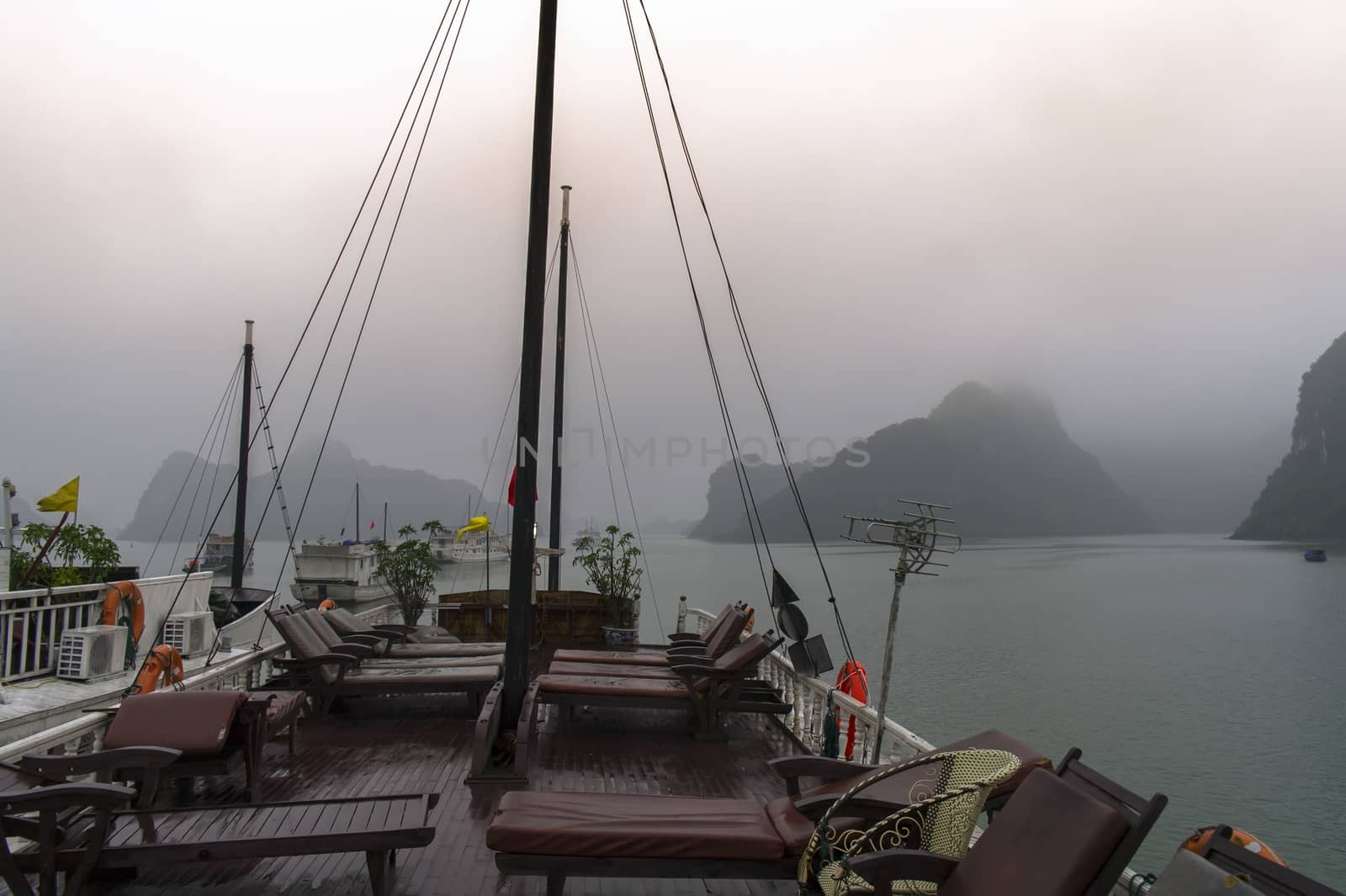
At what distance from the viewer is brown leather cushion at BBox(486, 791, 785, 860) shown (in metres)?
3.35

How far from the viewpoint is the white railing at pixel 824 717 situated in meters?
4.68

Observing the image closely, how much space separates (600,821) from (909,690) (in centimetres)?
2215

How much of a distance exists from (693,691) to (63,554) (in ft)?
29.3

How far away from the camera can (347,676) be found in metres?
6.89

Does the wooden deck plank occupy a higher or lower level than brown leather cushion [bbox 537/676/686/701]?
lower

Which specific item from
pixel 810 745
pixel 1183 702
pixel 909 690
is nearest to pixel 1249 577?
pixel 1183 702

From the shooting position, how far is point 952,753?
3.38m

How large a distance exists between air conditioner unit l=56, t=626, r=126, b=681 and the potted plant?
5462mm

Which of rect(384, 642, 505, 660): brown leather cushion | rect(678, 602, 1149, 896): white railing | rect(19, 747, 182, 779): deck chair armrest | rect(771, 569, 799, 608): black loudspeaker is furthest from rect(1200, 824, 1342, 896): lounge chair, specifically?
rect(384, 642, 505, 660): brown leather cushion

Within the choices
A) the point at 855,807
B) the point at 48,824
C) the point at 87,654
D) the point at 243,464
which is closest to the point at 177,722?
the point at 48,824

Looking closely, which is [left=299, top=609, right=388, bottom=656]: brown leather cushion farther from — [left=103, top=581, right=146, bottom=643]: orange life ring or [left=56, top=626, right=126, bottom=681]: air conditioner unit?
[left=103, top=581, right=146, bottom=643]: orange life ring

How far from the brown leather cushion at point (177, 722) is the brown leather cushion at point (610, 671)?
2906 mm

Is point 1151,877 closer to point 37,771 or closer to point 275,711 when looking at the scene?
point 37,771

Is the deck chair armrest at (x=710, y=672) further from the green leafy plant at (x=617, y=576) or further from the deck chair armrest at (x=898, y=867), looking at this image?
the green leafy plant at (x=617, y=576)
